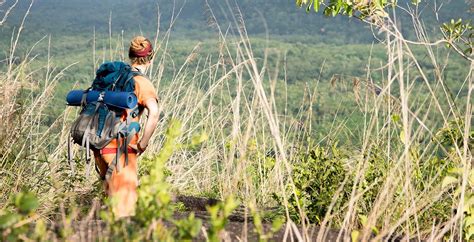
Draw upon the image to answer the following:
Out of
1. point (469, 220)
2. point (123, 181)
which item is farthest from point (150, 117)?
point (469, 220)

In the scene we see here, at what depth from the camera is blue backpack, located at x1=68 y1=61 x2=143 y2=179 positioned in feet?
11.7

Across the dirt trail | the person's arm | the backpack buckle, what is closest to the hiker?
the person's arm

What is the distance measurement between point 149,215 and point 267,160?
117 inches

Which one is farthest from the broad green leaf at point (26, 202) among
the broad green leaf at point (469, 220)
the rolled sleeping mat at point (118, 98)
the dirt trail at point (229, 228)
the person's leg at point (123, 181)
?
the person's leg at point (123, 181)

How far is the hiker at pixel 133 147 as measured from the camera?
361cm

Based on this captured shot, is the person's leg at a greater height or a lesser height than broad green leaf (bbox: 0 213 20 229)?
lesser


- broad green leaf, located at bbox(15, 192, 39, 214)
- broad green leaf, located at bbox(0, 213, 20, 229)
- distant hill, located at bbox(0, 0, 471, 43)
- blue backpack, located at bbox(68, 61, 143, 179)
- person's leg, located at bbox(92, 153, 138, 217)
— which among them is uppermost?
broad green leaf, located at bbox(15, 192, 39, 214)

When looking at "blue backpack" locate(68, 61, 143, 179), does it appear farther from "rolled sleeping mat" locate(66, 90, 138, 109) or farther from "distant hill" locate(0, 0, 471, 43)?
"distant hill" locate(0, 0, 471, 43)

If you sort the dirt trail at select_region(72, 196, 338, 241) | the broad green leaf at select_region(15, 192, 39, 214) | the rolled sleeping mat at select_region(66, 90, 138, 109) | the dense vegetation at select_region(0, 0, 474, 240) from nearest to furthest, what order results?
the broad green leaf at select_region(15, 192, 39, 214), the dense vegetation at select_region(0, 0, 474, 240), the dirt trail at select_region(72, 196, 338, 241), the rolled sleeping mat at select_region(66, 90, 138, 109)

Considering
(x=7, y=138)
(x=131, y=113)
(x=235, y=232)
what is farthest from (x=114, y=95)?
(x=7, y=138)

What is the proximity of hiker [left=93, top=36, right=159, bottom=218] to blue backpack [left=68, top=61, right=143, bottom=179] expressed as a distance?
0.03 meters

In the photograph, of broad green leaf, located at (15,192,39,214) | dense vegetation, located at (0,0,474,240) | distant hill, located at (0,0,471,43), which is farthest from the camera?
distant hill, located at (0,0,471,43)

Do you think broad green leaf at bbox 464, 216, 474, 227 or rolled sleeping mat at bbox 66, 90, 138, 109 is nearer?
broad green leaf at bbox 464, 216, 474, 227

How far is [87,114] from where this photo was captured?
3580 millimetres
